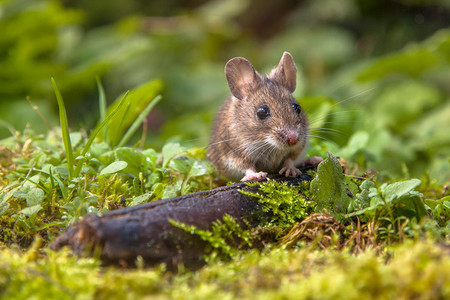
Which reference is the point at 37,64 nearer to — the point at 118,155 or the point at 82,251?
the point at 118,155

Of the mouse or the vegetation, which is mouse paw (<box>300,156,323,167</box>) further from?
the vegetation

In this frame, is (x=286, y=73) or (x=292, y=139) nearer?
(x=292, y=139)

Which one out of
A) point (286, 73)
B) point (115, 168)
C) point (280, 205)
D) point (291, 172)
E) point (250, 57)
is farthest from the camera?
point (250, 57)

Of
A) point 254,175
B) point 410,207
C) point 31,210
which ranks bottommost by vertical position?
point 410,207

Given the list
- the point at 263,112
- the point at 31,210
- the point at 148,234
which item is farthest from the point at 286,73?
the point at 31,210

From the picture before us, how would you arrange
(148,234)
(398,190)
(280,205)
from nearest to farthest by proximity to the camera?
(148,234)
(398,190)
(280,205)

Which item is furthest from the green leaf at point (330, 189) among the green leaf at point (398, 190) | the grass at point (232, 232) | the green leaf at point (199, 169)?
the green leaf at point (199, 169)

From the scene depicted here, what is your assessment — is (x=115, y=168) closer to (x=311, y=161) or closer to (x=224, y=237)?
(x=224, y=237)
